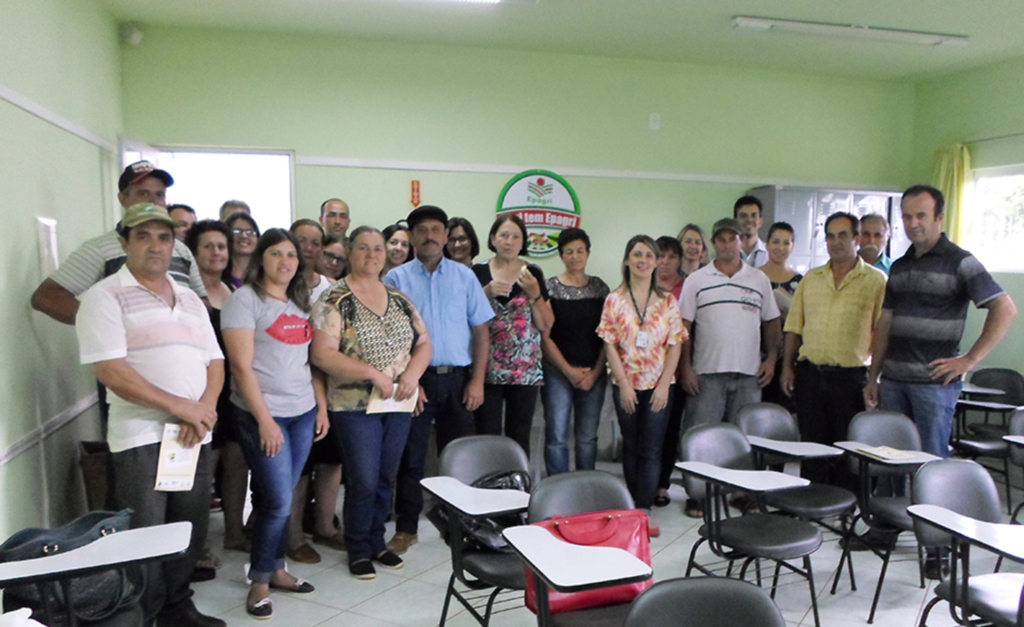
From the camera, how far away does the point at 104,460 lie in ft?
9.79

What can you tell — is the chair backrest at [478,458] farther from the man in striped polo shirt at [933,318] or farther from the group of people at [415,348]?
the man in striped polo shirt at [933,318]

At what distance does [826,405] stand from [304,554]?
9.60 ft

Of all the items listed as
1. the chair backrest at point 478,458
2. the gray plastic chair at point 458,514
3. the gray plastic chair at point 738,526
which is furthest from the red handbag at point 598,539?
the chair backrest at point 478,458

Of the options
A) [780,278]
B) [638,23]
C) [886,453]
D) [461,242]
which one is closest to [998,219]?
[780,278]

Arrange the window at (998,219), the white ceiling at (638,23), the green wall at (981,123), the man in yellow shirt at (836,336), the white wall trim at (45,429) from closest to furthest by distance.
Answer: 1. the white wall trim at (45,429)
2. the man in yellow shirt at (836,336)
3. the white ceiling at (638,23)
4. the green wall at (981,123)
5. the window at (998,219)

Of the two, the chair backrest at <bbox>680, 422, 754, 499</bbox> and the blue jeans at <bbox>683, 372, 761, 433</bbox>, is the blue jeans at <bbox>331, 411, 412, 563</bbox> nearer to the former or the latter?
the chair backrest at <bbox>680, 422, 754, 499</bbox>

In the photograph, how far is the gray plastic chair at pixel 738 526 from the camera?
2.46 metres

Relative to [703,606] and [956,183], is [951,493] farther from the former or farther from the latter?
[956,183]

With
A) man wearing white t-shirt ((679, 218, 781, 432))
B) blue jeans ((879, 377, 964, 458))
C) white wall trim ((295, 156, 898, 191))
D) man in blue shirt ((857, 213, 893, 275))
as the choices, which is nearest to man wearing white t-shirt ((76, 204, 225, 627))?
man wearing white t-shirt ((679, 218, 781, 432))

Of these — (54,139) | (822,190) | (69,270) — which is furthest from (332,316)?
(822,190)

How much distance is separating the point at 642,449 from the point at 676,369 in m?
0.51

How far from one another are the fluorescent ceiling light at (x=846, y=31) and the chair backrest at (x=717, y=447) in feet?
10.8

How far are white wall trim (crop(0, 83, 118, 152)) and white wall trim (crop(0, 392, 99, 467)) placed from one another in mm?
1327

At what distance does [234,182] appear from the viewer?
5445 mm
